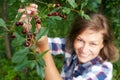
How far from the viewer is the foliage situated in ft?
4.82

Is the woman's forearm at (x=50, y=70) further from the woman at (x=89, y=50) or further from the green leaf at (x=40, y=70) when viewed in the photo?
the green leaf at (x=40, y=70)

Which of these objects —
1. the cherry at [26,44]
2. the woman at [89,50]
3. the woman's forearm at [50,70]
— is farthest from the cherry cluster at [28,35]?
the woman at [89,50]

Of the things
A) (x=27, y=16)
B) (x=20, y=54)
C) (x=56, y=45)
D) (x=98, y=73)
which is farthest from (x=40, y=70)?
(x=56, y=45)

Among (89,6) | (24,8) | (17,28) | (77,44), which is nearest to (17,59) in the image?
(17,28)

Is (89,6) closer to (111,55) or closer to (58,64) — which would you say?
(111,55)

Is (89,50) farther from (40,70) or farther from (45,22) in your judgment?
(40,70)

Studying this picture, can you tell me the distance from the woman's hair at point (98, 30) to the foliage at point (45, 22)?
88 millimetres

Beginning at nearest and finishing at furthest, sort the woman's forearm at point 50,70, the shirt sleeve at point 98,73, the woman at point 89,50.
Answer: the woman's forearm at point 50,70, the shirt sleeve at point 98,73, the woman at point 89,50

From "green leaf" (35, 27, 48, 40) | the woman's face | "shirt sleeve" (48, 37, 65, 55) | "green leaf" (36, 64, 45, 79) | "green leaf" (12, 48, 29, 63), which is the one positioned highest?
"green leaf" (35, 27, 48, 40)

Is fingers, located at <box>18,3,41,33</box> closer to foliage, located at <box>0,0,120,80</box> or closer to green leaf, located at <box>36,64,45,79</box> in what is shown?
foliage, located at <box>0,0,120,80</box>

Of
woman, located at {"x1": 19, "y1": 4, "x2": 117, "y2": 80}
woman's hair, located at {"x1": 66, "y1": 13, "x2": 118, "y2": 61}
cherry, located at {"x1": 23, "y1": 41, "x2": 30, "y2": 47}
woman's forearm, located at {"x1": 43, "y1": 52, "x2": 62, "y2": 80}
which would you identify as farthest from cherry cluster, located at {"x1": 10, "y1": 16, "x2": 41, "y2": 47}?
woman's hair, located at {"x1": 66, "y1": 13, "x2": 118, "y2": 61}

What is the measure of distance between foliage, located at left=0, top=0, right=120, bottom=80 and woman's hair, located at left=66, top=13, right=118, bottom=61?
0.09m

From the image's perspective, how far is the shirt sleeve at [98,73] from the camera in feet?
7.72

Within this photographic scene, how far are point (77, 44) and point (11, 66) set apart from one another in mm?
1645
